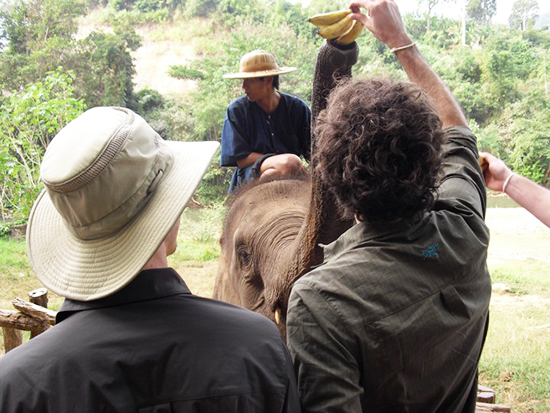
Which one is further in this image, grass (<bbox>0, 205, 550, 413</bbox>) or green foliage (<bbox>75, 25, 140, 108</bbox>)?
green foliage (<bbox>75, 25, 140, 108</bbox>)

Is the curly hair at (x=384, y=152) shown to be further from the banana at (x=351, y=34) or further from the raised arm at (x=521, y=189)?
the banana at (x=351, y=34)

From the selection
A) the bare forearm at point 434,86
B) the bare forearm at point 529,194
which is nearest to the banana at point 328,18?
the bare forearm at point 434,86

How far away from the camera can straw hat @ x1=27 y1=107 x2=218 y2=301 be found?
1.18 m

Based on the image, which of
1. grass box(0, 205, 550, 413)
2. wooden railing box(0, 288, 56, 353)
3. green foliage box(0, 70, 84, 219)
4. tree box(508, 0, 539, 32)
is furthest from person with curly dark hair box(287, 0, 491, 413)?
tree box(508, 0, 539, 32)

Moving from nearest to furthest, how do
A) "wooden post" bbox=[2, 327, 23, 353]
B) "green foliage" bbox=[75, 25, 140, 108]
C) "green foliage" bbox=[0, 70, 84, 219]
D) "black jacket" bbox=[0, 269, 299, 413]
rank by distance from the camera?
1. "black jacket" bbox=[0, 269, 299, 413]
2. "wooden post" bbox=[2, 327, 23, 353]
3. "green foliage" bbox=[0, 70, 84, 219]
4. "green foliage" bbox=[75, 25, 140, 108]

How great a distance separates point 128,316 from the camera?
1.17 metres

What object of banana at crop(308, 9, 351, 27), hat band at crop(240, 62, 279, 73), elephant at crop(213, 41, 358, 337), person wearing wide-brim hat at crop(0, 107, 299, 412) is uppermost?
banana at crop(308, 9, 351, 27)

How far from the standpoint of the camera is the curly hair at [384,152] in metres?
1.40

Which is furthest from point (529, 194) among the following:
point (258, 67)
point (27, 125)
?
point (27, 125)

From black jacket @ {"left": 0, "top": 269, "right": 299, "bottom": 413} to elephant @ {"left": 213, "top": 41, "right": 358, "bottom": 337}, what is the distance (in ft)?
4.55

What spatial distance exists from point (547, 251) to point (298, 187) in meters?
10.4

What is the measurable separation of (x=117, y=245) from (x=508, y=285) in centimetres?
918

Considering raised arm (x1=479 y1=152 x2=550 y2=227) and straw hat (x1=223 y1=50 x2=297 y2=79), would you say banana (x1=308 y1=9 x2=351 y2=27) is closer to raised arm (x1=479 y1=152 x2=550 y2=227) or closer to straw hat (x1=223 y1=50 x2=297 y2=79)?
raised arm (x1=479 y1=152 x2=550 y2=227)

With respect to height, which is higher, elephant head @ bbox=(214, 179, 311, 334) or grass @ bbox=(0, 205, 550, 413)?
elephant head @ bbox=(214, 179, 311, 334)
